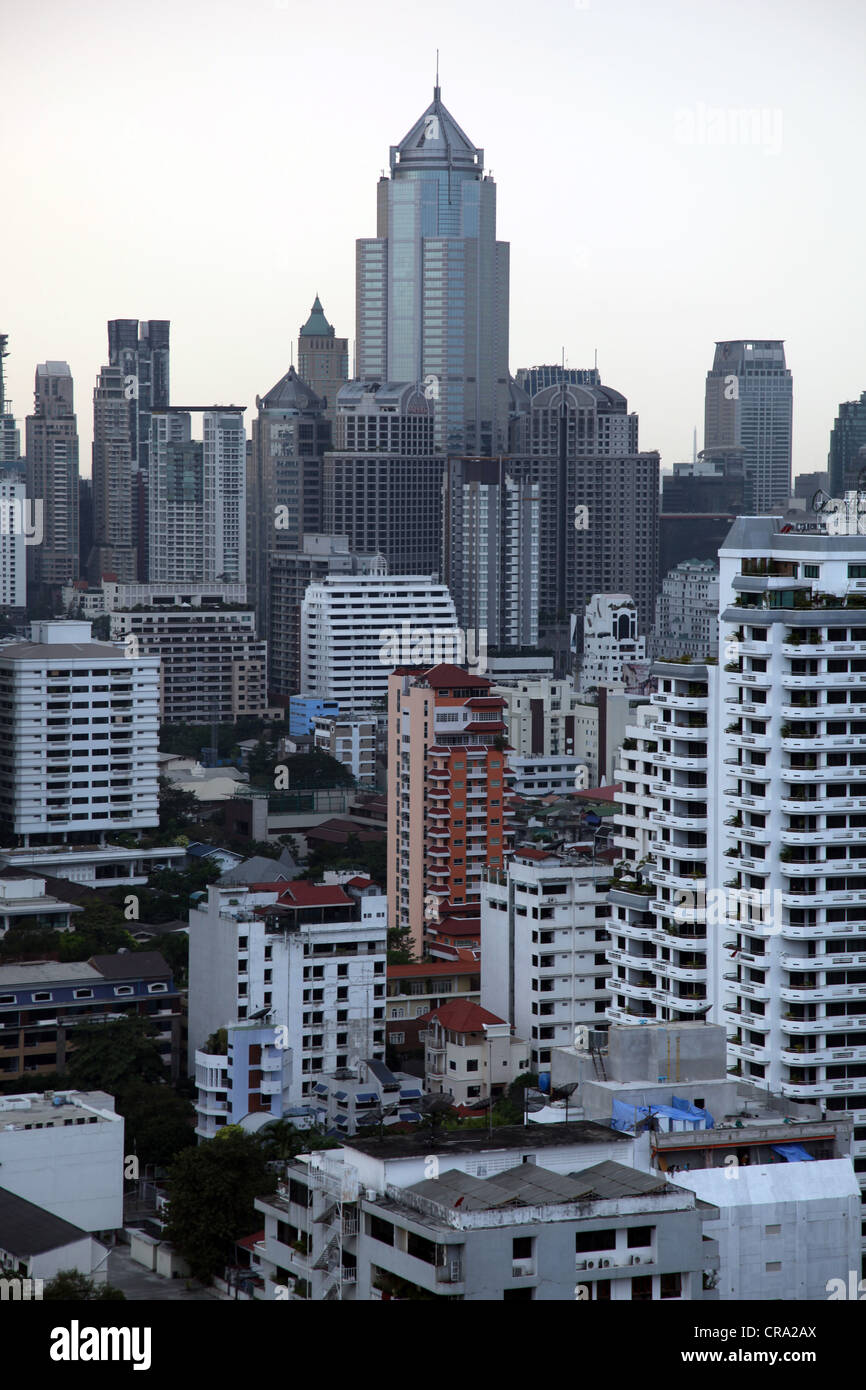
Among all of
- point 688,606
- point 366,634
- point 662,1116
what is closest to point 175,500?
point 688,606

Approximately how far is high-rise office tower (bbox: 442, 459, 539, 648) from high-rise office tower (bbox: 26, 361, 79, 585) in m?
10.7

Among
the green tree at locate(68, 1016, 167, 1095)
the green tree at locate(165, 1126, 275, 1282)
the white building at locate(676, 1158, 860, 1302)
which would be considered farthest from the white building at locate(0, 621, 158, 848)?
the white building at locate(676, 1158, 860, 1302)

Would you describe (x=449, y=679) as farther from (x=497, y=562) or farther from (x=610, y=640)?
(x=497, y=562)

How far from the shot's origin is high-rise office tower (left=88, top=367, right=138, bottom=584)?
1902 inches

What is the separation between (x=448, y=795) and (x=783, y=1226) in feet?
30.8

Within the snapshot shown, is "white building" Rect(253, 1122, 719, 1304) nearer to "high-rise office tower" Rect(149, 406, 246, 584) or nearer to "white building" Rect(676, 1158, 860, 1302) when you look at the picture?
"white building" Rect(676, 1158, 860, 1302)

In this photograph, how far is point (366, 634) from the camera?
32.9m

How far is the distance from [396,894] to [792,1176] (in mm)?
9726

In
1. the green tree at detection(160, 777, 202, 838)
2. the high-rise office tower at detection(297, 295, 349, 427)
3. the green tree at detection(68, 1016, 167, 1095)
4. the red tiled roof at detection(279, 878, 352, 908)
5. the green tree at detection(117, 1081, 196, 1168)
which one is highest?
the high-rise office tower at detection(297, 295, 349, 427)

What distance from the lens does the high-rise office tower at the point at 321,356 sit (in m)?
52.9

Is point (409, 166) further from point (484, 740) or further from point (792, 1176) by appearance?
point (792, 1176)

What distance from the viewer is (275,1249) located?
7.24 meters
